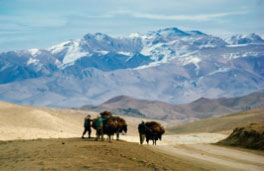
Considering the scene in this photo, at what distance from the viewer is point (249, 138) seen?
107 ft

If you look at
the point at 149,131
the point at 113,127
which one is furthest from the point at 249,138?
the point at 113,127

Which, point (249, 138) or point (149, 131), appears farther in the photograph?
point (249, 138)

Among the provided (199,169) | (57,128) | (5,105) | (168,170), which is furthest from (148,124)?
(5,105)

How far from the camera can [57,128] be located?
Answer: 51281mm

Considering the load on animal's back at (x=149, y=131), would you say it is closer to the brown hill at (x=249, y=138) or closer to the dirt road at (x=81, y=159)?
the brown hill at (x=249, y=138)

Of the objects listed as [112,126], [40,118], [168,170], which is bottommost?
[168,170]

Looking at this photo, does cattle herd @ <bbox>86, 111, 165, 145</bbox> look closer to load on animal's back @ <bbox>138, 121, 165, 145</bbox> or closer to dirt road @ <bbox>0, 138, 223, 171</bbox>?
load on animal's back @ <bbox>138, 121, 165, 145</bbox>

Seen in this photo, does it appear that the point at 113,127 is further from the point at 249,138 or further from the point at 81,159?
the point at 249,138

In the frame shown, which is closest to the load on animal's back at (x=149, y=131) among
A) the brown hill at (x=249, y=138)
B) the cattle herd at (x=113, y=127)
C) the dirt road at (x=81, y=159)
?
the cattle herd at (x=113, y=127)

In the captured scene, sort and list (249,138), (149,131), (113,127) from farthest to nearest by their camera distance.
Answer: (249,138) < (149,131) < (113,127)

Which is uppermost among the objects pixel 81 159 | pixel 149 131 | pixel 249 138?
pixel 149 131

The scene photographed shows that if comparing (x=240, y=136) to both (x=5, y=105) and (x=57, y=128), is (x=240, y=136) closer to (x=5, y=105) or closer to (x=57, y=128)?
(x=57, y=128)

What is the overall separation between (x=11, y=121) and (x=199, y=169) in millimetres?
36129

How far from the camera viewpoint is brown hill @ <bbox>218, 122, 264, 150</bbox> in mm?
31172
